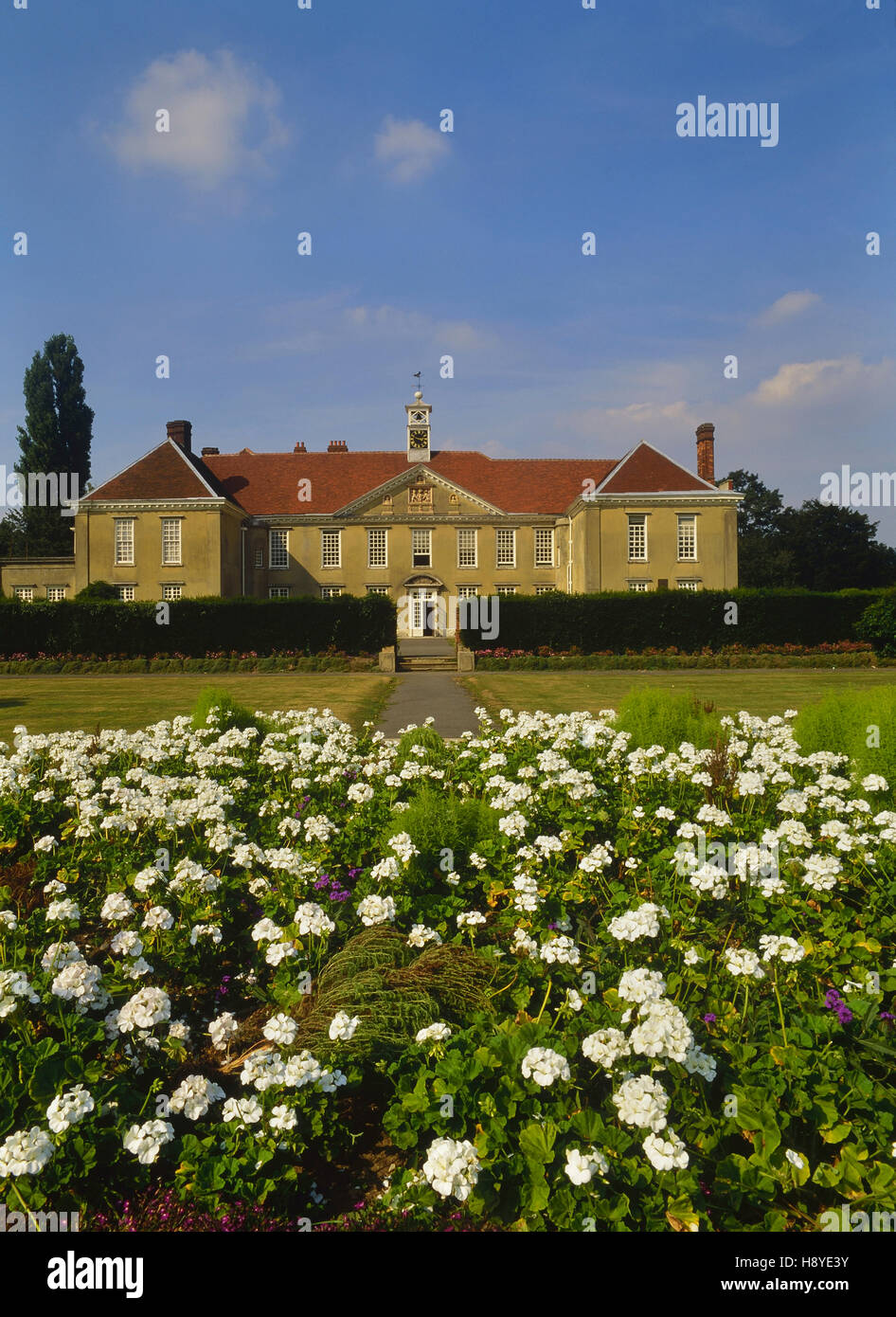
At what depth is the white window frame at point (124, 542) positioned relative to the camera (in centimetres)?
4272

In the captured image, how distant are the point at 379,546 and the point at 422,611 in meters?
4.65

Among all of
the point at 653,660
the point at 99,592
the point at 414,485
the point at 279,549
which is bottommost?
the point at 653,660

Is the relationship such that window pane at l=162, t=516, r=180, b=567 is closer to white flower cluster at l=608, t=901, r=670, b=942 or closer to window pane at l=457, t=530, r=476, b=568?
window pane at l=457, t=530, r=476, b=568

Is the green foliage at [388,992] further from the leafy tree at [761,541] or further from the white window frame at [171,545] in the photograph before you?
the leafy tree at [761,541]

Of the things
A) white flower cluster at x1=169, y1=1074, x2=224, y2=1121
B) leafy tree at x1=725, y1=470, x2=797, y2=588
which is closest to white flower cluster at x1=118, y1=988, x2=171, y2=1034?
white flower cluster at x1=169, y1=1074, x2=224, y2=1121

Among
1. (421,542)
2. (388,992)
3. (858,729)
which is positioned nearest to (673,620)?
(421,542)

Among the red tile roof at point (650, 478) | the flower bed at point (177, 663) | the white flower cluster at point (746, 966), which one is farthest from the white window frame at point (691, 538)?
the white flower cluster at point (746, 966)

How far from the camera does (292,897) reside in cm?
461

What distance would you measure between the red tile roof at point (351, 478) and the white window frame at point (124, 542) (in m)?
→ 1.26

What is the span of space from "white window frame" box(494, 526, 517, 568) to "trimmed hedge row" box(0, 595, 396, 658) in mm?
17379

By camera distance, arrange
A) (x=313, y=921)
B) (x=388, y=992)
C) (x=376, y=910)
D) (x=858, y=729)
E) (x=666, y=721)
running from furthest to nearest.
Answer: (x=666, y=721), (x=858, y=729), (x=376, y=910), (x=313, y=921), (x=388, y=992)

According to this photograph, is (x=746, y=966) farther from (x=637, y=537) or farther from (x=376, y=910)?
(x=637, y=537)

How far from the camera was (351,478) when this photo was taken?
4922cm
